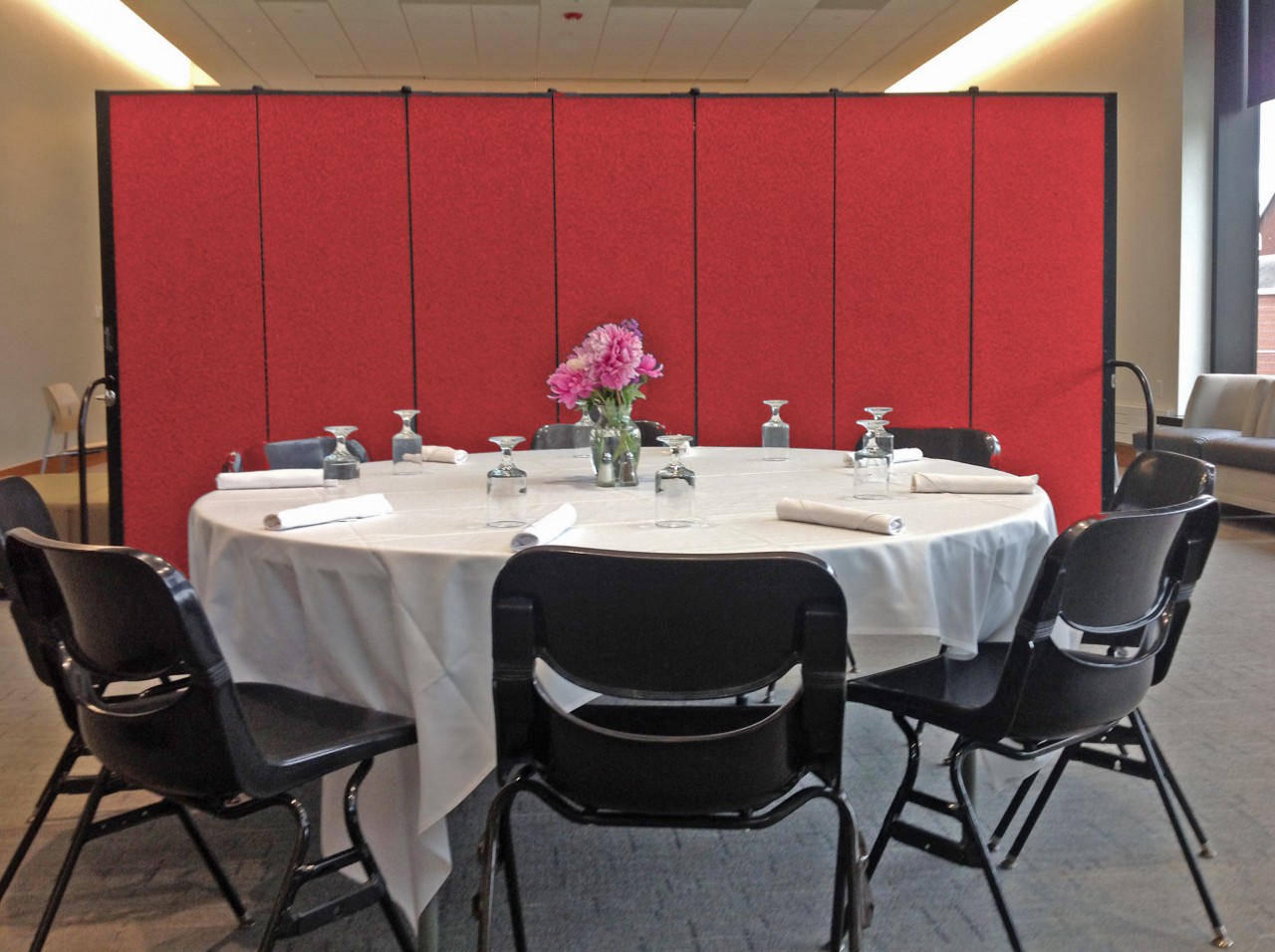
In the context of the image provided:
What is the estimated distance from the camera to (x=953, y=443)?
143 inches

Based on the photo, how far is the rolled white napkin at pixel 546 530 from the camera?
74.7 inches

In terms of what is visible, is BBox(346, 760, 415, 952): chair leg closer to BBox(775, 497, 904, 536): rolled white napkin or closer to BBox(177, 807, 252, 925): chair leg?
BBox(177, 807, 252, 925): chair leg

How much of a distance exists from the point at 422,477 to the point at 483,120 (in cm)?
256

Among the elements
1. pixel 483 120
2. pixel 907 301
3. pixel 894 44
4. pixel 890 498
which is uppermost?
pixel 894 44

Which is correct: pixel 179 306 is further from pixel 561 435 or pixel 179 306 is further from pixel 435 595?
pixel 435 595

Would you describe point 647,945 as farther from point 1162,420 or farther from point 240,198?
point 1162,420

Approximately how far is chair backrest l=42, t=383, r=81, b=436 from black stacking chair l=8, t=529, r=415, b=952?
7.66 m

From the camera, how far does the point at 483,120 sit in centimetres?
494

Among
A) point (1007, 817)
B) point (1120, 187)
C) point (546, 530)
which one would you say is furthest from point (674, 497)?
point (1120, 187)

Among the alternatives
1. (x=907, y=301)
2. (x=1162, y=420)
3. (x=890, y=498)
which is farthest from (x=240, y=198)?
(x=1162, y=420)

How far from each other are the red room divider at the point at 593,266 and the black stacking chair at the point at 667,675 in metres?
3.54

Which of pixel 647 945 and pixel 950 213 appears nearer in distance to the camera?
pixel 647 945

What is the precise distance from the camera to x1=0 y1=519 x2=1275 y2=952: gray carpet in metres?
2.11

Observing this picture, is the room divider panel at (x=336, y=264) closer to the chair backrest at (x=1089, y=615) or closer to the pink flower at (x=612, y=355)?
the pink flower at (x=612, y=355)
